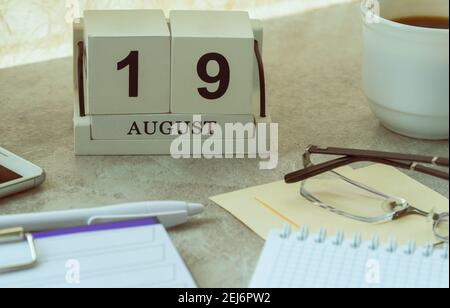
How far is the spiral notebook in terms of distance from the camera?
30.1 inches

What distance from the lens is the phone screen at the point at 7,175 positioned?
0.94 meters

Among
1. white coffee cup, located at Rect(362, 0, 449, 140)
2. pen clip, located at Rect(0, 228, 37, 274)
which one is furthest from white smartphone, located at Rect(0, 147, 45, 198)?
white coffee cup, located at Rect(362, 0, 449, 140)

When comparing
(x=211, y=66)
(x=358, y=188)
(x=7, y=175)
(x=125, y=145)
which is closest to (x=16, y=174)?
(x=7, y=175)

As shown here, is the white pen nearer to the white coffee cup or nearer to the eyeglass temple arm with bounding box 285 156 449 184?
the eyeglass temple arm with bounding box 285 156 449 184

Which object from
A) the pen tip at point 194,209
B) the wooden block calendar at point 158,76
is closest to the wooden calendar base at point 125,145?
the wooden block calendar at point 158,76

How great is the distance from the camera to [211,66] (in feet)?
3.26

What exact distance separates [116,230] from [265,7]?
72 cm

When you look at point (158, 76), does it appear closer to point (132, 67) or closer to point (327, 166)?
point (132, 67)

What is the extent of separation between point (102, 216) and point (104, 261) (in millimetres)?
68

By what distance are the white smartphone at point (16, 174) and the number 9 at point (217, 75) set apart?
0.20 m

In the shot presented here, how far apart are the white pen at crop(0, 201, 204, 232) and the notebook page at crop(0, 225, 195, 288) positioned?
0.02m

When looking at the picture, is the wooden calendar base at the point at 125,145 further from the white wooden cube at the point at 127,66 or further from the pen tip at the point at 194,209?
the pen tip at the point at 194,209

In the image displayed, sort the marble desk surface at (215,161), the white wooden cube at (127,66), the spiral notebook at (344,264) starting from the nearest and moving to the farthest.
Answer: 1. the spiral notebook at (344,264)
2. the marble desk surface at (215,161)
3. the white wooden cube at (127,66)

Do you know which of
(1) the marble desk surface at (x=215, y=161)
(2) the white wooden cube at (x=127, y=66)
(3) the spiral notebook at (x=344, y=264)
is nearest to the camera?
(3) the spiral notebook at (x=344, y=264)
